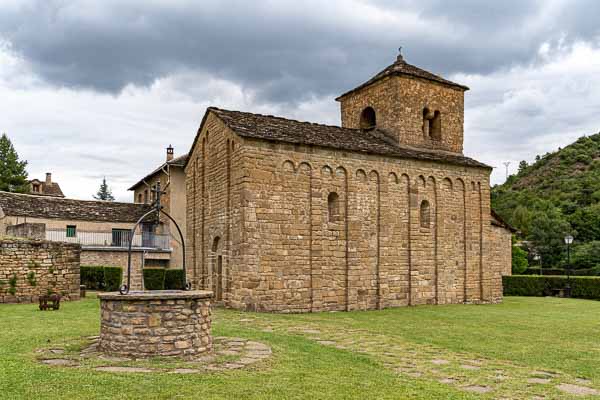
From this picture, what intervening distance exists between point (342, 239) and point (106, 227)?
63.7 ft

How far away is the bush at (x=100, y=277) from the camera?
24531 millimetres

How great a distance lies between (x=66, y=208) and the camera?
32.3 m

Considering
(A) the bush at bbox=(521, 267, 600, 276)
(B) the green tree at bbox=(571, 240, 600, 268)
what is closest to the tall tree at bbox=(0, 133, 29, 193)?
(A) the bush at bbox=(521, 267, 600, 276)

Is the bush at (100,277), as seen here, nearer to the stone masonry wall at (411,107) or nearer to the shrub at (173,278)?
the shrub at (173,278)

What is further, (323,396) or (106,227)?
(106,227)

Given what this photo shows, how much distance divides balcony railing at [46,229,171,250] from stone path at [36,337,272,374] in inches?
Answer: 895

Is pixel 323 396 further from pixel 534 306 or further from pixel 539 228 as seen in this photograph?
pixel 539 228

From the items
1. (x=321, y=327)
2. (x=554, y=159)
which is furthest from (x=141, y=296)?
(x=554, y=159)

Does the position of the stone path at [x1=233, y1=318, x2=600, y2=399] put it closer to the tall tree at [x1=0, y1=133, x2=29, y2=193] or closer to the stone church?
the stone church

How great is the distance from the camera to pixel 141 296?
28.5ft

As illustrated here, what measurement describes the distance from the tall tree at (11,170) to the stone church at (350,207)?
33.5 metres

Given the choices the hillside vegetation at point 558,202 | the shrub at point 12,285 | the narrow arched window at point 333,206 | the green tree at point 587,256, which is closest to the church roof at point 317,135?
the narrow arched window at point 333,206

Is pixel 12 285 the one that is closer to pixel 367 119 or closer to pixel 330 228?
pixel 330 228

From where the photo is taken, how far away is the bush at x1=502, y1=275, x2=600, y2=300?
2768cm
